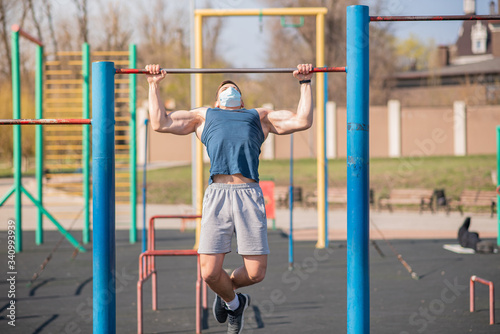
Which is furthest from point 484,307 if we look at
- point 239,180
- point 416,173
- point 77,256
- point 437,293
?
point 416,173

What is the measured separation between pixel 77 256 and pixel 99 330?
558 cm

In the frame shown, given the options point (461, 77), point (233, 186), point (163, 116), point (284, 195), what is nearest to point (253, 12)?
point (163, 116)

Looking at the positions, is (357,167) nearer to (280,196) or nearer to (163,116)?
(163,116)

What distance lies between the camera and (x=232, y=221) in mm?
3820

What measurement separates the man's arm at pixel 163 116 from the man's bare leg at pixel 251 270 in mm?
874

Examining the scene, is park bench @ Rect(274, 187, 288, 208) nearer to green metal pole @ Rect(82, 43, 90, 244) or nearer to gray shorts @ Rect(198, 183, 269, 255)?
green metal pole @ Rect(82, 43, 90, 244)

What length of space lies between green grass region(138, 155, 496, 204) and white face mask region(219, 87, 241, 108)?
44.1ft

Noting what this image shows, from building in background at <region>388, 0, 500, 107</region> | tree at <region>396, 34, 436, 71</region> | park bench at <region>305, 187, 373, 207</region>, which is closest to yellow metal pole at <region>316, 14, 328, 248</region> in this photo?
park bench at <region>305, 187, 373, 207</region>

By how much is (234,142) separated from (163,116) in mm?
467

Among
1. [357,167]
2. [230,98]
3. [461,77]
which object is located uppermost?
[461,77]

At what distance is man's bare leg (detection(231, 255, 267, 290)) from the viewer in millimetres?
3836

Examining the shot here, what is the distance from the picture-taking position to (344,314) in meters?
5.71

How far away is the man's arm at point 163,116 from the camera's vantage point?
3811 millimetres

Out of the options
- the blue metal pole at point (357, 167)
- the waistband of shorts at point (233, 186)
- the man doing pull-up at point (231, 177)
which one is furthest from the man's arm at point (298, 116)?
the waistband of shorts at point (233, 186)
